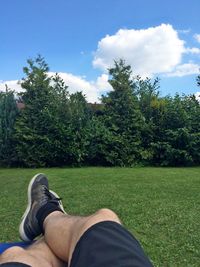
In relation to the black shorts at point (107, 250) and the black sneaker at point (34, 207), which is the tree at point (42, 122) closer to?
the black sneaker at point (34, 207)

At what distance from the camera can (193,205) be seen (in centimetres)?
543

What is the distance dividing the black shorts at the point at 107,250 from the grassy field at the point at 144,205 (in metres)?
1.71

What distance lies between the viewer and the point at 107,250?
1.54 meters

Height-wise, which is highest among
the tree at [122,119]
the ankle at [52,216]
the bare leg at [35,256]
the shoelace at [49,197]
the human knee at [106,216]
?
the tree at [122,119]

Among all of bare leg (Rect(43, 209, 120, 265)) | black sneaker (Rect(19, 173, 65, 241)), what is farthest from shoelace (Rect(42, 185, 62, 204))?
bare leg (Rect(43, 209, 120, 265))

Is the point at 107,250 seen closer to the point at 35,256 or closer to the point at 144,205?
the point at 35,256

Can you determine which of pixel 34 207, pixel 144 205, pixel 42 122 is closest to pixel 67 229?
pixel 34 207

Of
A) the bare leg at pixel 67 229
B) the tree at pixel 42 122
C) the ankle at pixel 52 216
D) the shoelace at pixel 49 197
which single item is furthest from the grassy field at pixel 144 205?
the tree at pixel 42 122

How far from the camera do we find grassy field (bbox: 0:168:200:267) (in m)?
3.66

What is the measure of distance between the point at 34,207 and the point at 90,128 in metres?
9.78

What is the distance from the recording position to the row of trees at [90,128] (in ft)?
39.5

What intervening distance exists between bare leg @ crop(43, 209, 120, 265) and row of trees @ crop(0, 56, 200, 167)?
974 centimetres

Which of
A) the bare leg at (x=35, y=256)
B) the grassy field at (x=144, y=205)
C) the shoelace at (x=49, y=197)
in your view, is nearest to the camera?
the bare leg at (x=35, y=256)

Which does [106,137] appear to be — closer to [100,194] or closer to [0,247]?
[100,194]
